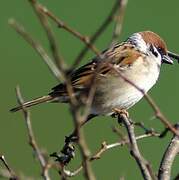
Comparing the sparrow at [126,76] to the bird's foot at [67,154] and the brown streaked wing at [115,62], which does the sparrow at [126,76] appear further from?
the bird's foot at [67,154]

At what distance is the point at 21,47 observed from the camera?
6430 mm

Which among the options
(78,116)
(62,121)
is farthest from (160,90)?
(78,116)

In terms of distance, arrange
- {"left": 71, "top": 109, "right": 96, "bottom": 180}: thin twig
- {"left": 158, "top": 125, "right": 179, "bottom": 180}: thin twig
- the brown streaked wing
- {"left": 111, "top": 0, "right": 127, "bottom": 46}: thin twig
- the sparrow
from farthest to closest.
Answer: the sparrow → the brown streaked wing → {"left": 158, "top": 125, "right": 179, "bottom": 180}: thin twig → {"left": 111, "top": 0, "right": 127, "bottom": 46}: thin twig → {"left": 71, "top": 109, "right": 96, "bottom": 180}: thin twig

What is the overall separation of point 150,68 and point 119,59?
202 millimetres

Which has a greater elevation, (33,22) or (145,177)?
(33,22)

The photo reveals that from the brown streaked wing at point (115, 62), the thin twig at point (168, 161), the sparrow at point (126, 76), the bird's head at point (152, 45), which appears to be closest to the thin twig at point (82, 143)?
the thin twig at point (168, 161)

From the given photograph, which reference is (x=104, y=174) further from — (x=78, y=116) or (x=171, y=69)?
(x=78, y=116)

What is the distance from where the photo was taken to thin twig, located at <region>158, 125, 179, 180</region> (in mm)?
1968

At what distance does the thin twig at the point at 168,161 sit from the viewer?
1.97 meters

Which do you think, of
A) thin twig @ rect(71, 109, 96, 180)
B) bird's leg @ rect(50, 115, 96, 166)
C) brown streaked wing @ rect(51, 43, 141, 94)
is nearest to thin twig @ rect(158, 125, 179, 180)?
bird's leg @ rect(50, 115, 96, 166)

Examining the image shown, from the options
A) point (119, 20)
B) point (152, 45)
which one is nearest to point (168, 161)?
point (119, 20)

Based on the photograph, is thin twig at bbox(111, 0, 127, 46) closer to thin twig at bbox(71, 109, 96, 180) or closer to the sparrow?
thin twig at bbox(71, 109, 96, 180)

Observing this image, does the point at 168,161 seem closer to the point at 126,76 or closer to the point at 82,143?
the point at 82,143

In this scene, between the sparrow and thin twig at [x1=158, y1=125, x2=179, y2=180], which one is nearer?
thin twig at [x1=158, y1=125, x2=179, y2=180]
